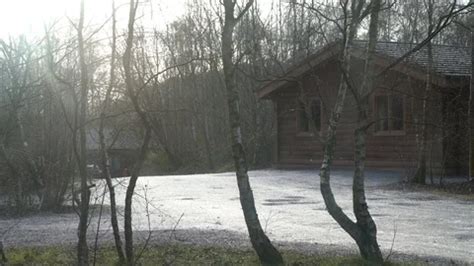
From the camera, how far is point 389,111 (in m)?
23.6

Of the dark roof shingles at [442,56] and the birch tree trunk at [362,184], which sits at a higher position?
the dark roof shingles at [442,56]

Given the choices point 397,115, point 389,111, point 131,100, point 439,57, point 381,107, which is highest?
point 439,57

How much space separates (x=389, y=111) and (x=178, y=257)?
16.7m

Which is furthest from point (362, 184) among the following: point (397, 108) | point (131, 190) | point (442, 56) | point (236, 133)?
point (442, 56)

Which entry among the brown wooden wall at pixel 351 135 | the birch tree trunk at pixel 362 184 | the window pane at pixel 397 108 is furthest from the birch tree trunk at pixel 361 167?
the window pane at pixel 397 108

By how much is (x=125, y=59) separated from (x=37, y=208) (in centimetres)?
900

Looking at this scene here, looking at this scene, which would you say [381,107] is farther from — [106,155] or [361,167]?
[106,155]

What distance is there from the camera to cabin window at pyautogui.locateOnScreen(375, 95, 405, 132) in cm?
2351

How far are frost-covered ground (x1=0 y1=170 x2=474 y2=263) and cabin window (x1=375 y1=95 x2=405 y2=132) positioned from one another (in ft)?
12.8

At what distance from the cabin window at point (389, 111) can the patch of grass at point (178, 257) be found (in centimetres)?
1569

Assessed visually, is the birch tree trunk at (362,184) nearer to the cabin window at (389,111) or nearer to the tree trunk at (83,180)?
the tree trunk at (83,180)

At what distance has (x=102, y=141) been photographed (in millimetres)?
7430

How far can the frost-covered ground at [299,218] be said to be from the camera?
397 inches

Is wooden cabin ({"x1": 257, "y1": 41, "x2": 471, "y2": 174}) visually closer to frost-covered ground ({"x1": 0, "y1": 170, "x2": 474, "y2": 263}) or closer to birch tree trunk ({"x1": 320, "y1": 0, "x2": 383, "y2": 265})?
frost-covered ground ({"x1": 0, "y1": 170, "x2": 474, "y2": 263})
